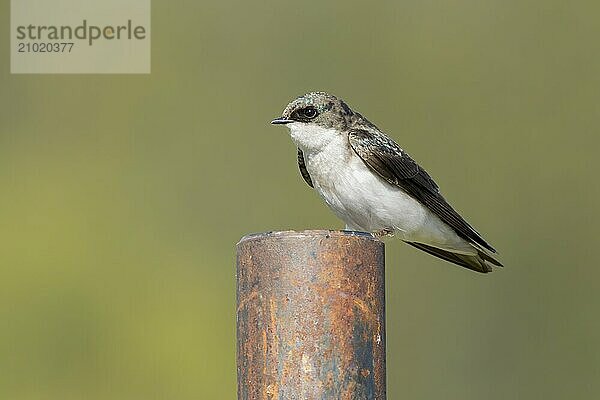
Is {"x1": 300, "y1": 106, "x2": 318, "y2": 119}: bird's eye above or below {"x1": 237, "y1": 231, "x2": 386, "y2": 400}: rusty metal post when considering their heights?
above

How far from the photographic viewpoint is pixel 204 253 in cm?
840

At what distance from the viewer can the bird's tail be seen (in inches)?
179

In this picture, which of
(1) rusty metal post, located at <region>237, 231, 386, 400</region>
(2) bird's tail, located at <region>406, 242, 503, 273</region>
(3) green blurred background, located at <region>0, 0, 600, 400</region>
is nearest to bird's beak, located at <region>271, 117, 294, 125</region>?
(2) bird's tail, located at <region>406, 242, 503, 273</region>

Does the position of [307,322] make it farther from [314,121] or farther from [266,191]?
[266,191]

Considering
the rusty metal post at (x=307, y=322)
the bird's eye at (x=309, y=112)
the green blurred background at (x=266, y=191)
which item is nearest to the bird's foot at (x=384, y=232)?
the bird's eye at (x=309, y=112)

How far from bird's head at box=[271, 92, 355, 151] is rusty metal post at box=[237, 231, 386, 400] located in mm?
1734

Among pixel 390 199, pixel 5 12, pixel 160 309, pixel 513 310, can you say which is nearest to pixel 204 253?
pixel 160 309

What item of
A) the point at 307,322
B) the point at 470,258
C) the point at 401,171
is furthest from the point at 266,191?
the point at 307,322

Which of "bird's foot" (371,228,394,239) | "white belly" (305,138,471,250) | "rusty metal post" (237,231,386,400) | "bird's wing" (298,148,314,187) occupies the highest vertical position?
"bird's wing" (298,148,314,187)

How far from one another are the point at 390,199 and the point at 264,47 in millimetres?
5488

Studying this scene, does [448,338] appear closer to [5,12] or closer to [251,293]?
[5,12]

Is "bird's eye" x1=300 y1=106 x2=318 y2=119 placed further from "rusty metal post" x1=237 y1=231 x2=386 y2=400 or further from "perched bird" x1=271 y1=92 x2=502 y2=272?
"rusty metal post" x1=237 y1=231 x2=386 y2=400

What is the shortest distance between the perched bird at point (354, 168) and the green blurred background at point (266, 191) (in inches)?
135

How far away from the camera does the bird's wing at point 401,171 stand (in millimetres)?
4258
